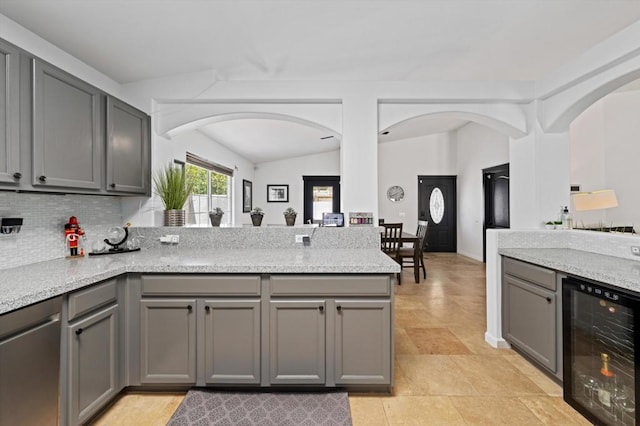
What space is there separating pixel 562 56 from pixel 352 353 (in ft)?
9.76

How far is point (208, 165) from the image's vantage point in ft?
17.4

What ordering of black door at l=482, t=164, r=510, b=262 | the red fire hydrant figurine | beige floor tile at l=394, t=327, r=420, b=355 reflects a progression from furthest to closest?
1. black door at l=482, t=164, r=510, b=262
2. beige floor tile at l=394, t=327, r=420, b=355
3. the red fire hydrant figurine

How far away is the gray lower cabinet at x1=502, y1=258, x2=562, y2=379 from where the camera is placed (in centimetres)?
213

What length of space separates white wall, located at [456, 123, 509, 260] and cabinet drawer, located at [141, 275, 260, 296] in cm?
604

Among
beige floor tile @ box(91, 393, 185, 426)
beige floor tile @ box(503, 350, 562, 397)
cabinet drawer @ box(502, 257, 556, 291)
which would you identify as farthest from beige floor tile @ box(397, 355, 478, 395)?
beige floor tile @ box(91, 393, 185, 426)

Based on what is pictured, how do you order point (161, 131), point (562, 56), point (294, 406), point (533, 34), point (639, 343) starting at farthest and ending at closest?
1. point (161, 131)
2. point (562, 56)
3. point (533, 34)
4. point (294, 406)
5. point (639, 343)

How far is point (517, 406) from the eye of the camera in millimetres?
1973

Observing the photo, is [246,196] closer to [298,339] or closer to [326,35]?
[326,35]

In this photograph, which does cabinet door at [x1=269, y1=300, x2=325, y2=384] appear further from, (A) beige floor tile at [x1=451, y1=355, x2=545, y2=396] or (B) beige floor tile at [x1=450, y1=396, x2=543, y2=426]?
(A) beige floor tile at [x1=451, y1=355, x2=545, y2=396]

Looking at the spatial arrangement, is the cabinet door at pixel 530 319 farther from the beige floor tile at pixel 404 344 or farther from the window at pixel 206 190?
the window at pixel 206 190

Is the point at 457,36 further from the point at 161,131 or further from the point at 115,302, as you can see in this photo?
the point at 115,302

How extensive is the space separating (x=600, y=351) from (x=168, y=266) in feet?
8.66

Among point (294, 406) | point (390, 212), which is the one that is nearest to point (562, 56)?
point (294, 406)

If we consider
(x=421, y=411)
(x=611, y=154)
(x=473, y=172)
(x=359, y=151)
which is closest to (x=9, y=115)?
(x=359, y=151)
